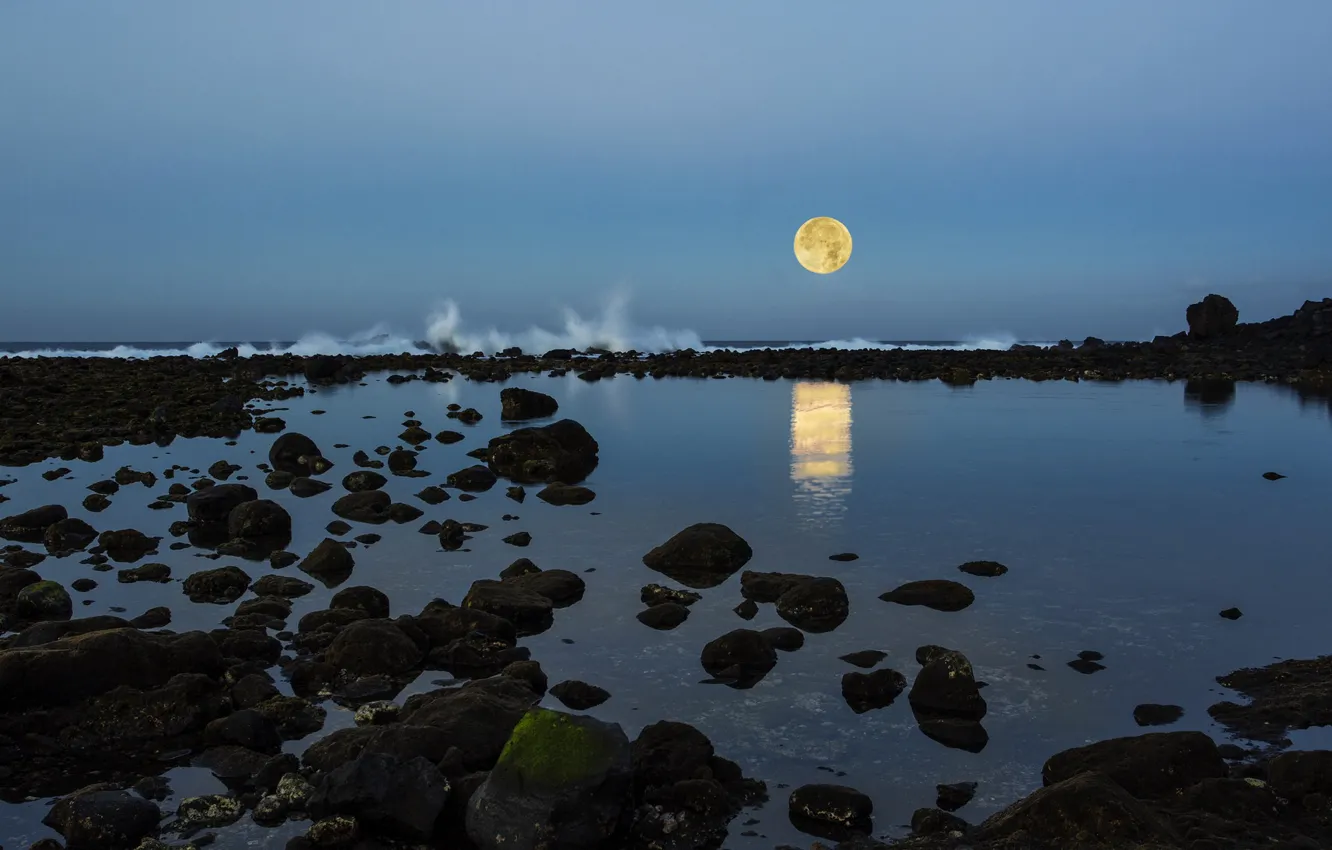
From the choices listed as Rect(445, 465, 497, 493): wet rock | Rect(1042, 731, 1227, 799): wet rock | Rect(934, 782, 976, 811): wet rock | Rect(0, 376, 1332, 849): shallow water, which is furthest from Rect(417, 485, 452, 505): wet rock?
Rect(1042, 731, 1227, 799): wet rock

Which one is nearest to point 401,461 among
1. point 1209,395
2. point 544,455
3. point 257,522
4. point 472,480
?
point 472,480

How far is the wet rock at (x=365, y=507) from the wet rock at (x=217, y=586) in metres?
4.41

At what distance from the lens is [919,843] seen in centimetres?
609

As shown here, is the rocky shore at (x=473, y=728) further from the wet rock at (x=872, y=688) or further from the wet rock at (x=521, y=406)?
the wet rock at (x=521, y=406)

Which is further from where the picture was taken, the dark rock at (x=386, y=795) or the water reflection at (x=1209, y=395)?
the water reflection at (x=1209, y=395)

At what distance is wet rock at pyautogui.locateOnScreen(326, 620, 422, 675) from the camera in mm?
9398

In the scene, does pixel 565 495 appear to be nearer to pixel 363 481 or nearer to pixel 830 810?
pixel 363 481

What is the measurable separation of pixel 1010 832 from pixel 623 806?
258 cm

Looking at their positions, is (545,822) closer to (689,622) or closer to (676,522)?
(689,622)

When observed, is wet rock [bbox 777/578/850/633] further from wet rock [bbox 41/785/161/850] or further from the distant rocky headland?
the distant rocky headland

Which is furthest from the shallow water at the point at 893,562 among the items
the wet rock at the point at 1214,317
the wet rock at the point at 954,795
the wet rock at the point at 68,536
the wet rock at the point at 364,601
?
the wet rock at the point at 1214,317

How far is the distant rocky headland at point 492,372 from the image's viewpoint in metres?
31.1

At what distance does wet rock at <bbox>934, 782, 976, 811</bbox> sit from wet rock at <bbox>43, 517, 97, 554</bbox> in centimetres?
1393

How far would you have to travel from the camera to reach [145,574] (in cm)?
1311
